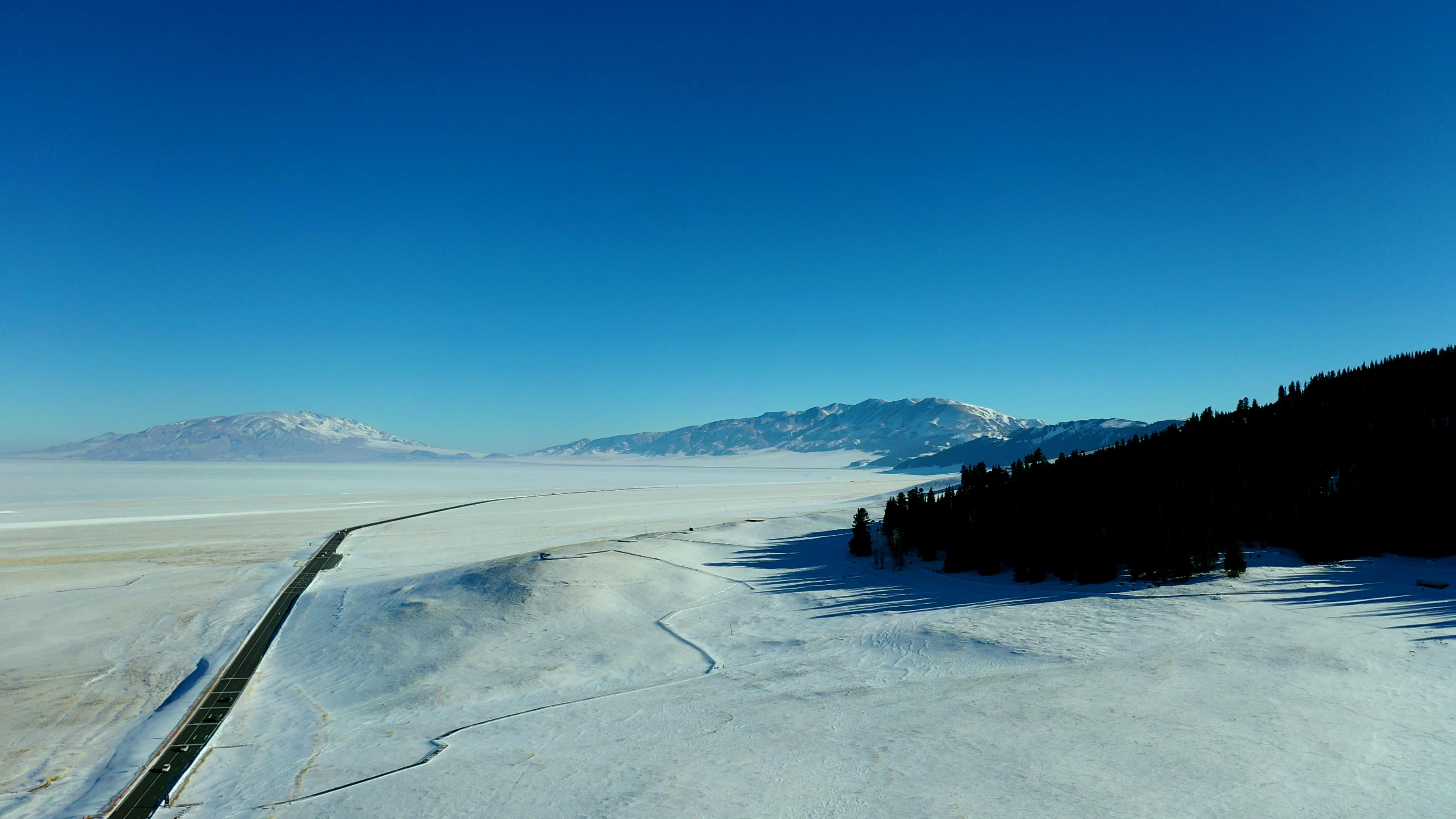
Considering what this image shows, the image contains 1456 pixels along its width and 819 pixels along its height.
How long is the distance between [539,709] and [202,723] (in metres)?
6.07

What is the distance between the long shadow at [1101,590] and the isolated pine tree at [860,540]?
3.52ft

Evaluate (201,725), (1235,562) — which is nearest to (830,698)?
(201,725)

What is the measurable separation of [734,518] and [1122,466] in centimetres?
2842

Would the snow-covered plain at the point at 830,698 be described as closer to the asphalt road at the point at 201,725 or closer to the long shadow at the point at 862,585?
the long shadow at the point at 862,585

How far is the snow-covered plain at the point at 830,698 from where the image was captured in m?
7.02

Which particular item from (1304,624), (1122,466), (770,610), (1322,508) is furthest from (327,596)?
(1322,508)

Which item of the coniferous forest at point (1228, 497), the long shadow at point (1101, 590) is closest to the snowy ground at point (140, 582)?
the long shadow at point (1101, 590)

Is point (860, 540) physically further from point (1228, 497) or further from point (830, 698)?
point (830, 698)

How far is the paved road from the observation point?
884 centimetres

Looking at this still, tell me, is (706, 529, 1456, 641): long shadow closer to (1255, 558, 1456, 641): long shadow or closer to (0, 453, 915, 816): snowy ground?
(1255, 558, 1456, 641): long shadow

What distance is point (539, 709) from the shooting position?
10.8 m

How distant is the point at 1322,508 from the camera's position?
19.8 metres

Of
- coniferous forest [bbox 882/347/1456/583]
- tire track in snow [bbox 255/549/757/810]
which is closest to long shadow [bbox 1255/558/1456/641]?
coniferous forest [bbox 882/347/1456/583]

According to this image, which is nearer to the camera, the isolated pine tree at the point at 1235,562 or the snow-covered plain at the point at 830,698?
the snow-covered plain at the point at 830,698
